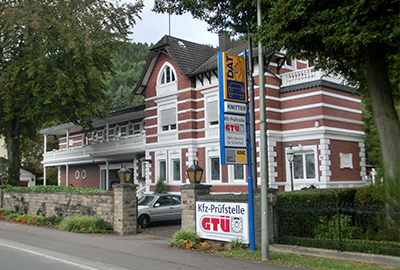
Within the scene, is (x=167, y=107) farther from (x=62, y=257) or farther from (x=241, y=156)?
(x=62, y=257)

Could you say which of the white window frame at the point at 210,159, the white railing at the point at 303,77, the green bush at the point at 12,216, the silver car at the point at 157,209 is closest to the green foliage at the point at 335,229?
the silver car at the point at 157,209

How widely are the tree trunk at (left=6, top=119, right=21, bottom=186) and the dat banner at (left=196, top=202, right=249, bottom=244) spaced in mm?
19445

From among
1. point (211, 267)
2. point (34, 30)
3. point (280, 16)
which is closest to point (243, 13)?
point (280, 16)

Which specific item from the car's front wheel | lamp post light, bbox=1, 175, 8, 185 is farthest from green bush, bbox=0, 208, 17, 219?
the car's front wheel

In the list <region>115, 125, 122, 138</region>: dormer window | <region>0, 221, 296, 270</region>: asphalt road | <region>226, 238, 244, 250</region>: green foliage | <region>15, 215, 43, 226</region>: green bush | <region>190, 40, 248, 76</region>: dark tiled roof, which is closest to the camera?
<region>0, 221, 296, 270</region>: asphalt road

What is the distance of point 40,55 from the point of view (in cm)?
2488

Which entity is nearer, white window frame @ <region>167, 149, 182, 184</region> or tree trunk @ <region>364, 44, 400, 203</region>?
tree trunk @ <region>364, 44, 400, 203</region>

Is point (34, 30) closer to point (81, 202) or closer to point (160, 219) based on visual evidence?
point (81, 202)

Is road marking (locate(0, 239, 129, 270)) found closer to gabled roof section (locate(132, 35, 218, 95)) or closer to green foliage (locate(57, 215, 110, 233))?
green foliage (locate(57, 215, 110, 233))

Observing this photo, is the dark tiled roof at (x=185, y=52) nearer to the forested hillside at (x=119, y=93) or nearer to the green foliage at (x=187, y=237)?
the forested hillside at (x=119, y=93)

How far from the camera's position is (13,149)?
2839cm

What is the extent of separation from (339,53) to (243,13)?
3692mm

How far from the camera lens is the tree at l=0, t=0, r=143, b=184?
24.6m

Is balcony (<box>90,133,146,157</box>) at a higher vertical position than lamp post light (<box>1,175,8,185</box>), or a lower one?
higher
